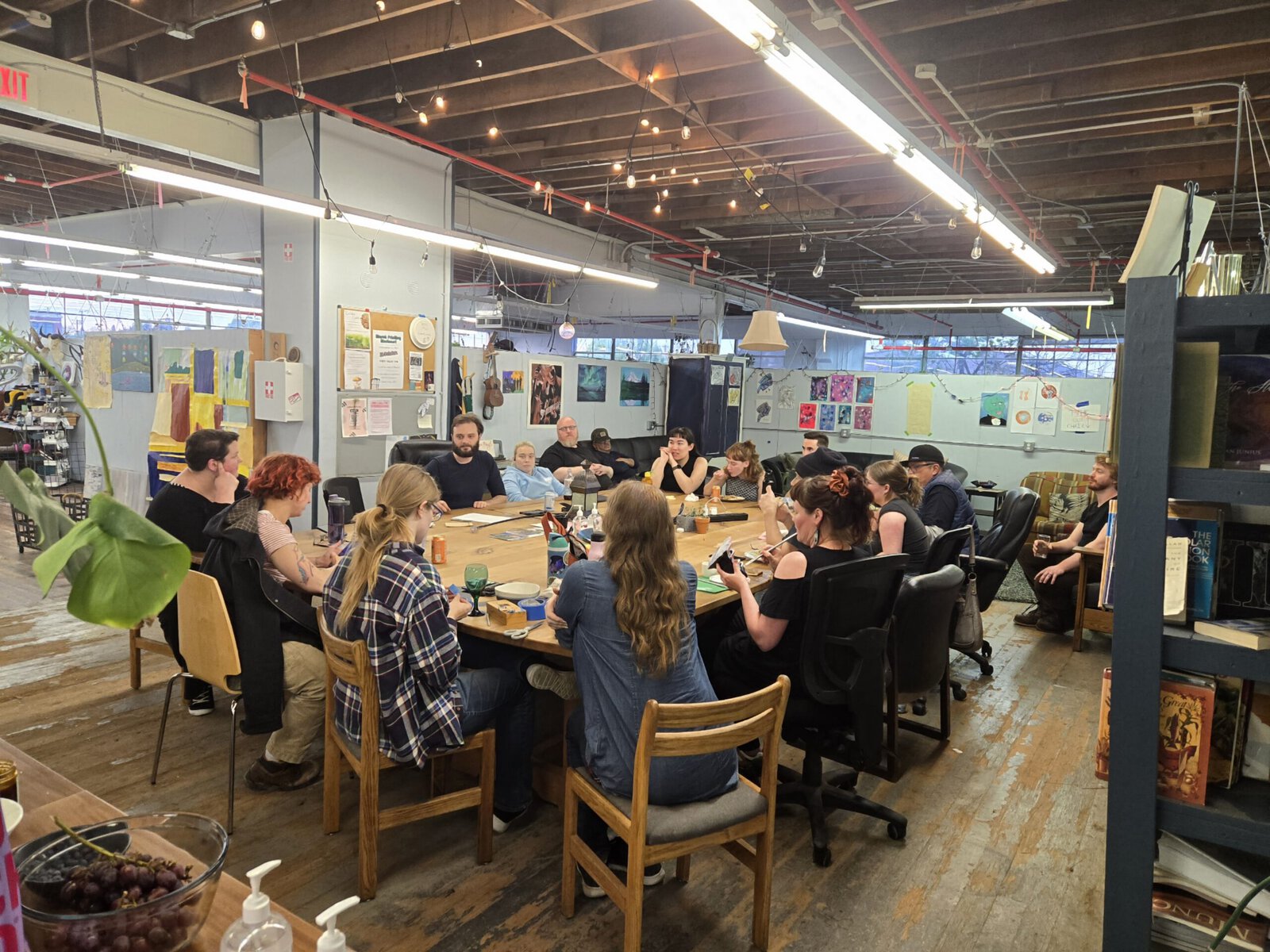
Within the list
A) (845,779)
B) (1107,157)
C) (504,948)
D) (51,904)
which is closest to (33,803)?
(51,904)

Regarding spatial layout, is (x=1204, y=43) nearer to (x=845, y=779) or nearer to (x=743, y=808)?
(x=845, y=779)

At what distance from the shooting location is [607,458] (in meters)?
7.98

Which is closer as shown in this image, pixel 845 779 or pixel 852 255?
pixel 845 779

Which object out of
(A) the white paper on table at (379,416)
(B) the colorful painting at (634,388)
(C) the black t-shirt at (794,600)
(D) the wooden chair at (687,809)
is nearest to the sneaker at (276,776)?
(D) the wooden chair at (687,809)

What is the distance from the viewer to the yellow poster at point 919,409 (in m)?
9.93

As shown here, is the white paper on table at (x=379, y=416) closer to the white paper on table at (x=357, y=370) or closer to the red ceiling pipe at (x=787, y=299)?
the white paper on table at (x=357, y=370)

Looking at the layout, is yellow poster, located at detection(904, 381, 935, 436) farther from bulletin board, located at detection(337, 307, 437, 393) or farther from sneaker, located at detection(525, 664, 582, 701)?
sneaker, located at detection(525, 664, 582, 701)

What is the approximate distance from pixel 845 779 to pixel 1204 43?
399 cm

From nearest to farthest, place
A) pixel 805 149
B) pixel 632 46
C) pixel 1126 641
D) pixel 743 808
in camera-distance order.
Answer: pixel 1126 641 < pixel 743 808 < pixel 632 46 < pixel 805 149

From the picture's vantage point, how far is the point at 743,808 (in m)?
2.28

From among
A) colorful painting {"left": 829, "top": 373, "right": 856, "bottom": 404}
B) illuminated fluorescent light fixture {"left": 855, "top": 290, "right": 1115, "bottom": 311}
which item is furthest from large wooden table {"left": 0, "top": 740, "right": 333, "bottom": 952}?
colorful painting {"left": 829, "top": 373, "right": 856, "bottom": 404}

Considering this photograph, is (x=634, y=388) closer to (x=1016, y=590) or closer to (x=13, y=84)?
(x=1016, y=590)

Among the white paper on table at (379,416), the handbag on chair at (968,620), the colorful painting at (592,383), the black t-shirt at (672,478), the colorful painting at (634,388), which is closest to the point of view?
the handbag on chair at (968,620)

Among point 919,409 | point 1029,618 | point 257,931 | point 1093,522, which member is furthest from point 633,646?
point 919,409
